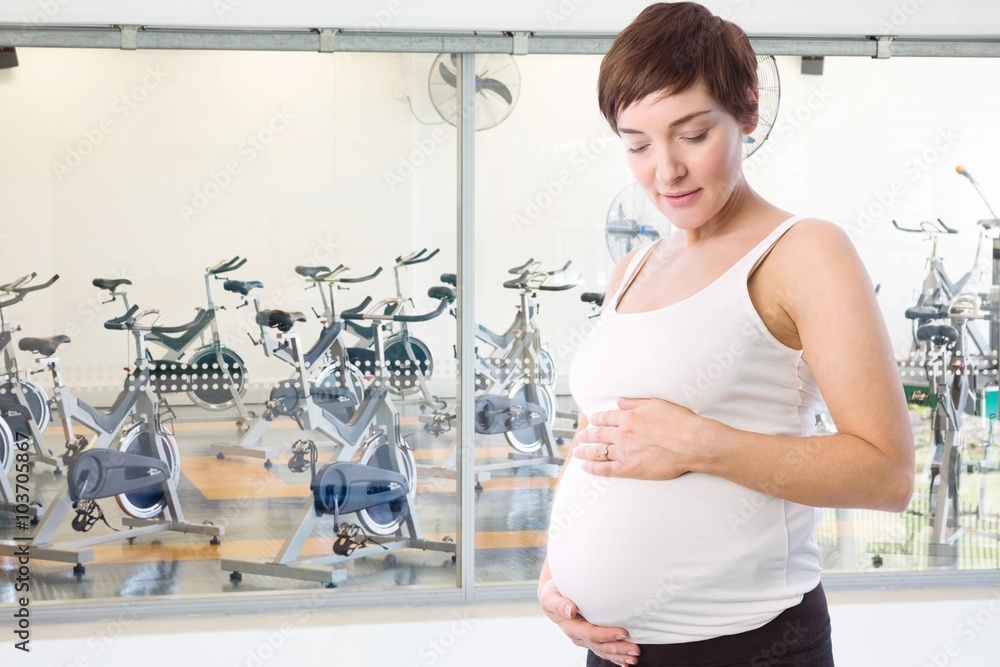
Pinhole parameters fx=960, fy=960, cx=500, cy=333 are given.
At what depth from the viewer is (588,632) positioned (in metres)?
1.00

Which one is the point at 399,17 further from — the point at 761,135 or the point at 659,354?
the point at 659,354

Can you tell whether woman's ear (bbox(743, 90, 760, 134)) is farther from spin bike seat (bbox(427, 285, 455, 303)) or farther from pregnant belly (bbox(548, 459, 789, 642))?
spin bike seat (bbox(427, 285, 455, 303))

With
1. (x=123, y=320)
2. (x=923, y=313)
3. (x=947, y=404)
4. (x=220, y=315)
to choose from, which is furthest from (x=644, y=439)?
(x=947, y=404)

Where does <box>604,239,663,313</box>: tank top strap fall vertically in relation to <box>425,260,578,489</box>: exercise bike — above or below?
above

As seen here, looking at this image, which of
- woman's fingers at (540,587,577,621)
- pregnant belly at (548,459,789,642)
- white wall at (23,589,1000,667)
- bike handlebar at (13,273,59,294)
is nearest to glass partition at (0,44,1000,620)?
bike handlebar at (13,273,59,294)

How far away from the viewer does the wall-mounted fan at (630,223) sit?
10.1ft

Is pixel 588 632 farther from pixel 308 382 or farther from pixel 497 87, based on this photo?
pixel 497 87

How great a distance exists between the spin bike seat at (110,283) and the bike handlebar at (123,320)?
0.08 m

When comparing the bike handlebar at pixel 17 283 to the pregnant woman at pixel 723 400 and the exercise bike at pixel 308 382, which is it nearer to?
the exercise bike at pixel 308 382

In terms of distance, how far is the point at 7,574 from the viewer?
9.69 feet

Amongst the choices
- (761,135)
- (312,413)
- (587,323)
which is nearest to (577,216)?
(587,323)

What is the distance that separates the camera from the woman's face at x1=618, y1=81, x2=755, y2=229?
35.2 inches

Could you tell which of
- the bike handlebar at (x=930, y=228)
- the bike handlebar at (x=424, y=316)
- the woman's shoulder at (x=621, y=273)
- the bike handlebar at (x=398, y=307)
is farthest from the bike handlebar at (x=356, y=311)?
the woman's shoulder at (x=621, y=273)

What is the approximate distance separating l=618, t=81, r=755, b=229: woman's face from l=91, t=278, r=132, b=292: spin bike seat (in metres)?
2.38
